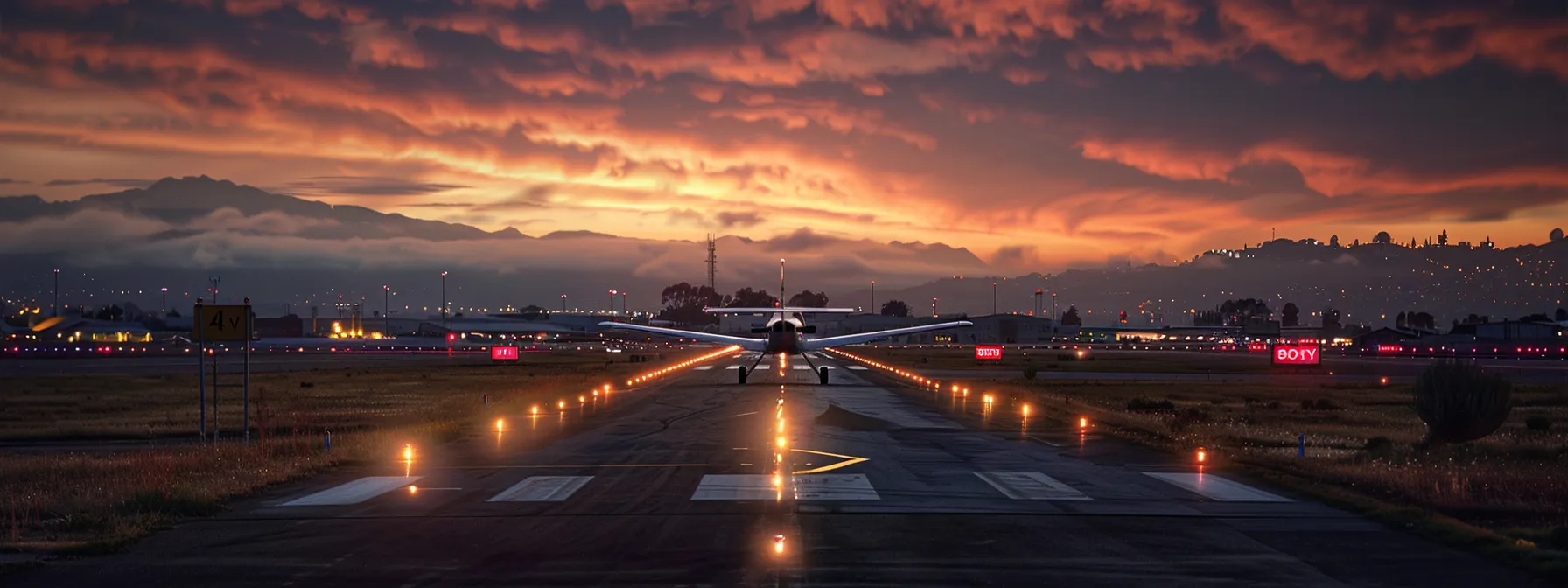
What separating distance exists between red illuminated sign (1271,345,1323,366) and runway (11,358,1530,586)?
69441 millimetres

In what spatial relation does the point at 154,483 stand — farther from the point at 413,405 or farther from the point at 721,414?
the point at 413,405

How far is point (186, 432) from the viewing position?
3647 centimetres

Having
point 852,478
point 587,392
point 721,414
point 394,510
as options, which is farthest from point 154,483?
point 587,392

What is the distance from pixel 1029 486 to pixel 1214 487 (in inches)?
130

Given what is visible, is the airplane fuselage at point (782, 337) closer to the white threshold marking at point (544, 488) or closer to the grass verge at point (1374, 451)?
the grass verge at point (1374, 451)

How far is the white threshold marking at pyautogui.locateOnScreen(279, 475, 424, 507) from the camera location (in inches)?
742

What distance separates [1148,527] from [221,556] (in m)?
11.9

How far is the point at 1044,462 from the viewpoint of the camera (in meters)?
25.3

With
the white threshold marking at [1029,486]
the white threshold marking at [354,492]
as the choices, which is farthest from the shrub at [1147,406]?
the white threshold marking at [354,492]

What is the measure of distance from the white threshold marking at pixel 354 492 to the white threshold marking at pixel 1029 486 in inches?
421

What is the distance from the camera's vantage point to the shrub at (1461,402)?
91.0 ft

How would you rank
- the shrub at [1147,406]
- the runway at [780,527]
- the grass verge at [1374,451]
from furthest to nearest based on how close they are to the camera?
the shrub at [1147,406] → the grass verge at [1374,451] → the runway at [780,527]

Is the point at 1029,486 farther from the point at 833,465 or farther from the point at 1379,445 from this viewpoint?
the point at 1379,445

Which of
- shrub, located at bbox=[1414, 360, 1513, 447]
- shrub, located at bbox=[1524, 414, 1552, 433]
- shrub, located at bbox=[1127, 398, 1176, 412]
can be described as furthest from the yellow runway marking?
shrub, located at bbox=[1524, 414, 1552, 433]
